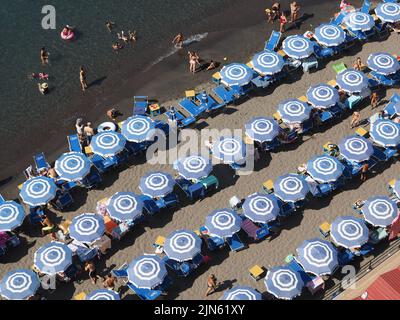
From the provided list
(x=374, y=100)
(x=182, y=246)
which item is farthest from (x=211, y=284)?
(x=374, y=100)

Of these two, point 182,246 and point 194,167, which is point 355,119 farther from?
point 182,246

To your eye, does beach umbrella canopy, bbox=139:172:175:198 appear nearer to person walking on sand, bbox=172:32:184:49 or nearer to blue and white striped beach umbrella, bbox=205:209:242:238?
blue and white striped beach umbrella, bbox=205:209:242:238

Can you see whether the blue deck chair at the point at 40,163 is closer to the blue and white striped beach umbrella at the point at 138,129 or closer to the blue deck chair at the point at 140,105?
the blue and white striped beach umbrella at the point at 138,129

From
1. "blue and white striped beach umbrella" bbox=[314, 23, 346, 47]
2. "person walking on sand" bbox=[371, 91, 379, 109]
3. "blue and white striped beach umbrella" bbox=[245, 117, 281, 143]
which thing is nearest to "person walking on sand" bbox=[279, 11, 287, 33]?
"blue and white striped beach umbrella" bbox=[314, 23, 346, 47]

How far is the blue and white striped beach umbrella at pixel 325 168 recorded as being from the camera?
116ft

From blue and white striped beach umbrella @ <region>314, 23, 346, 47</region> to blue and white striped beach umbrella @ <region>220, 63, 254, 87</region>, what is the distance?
6204 mm

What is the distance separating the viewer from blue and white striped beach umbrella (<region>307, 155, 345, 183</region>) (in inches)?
1395

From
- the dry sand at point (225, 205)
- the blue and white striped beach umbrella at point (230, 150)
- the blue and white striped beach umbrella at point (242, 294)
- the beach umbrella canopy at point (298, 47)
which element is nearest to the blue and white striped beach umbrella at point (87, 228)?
the dry sand at point (225, 205)

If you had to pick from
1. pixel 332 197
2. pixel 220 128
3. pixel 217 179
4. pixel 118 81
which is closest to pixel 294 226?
pixel 332 197

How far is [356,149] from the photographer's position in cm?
3669

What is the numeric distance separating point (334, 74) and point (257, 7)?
10.5 meters

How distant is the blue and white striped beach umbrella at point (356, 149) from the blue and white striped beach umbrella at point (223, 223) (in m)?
8.18

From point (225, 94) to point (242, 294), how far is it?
15997 mm
